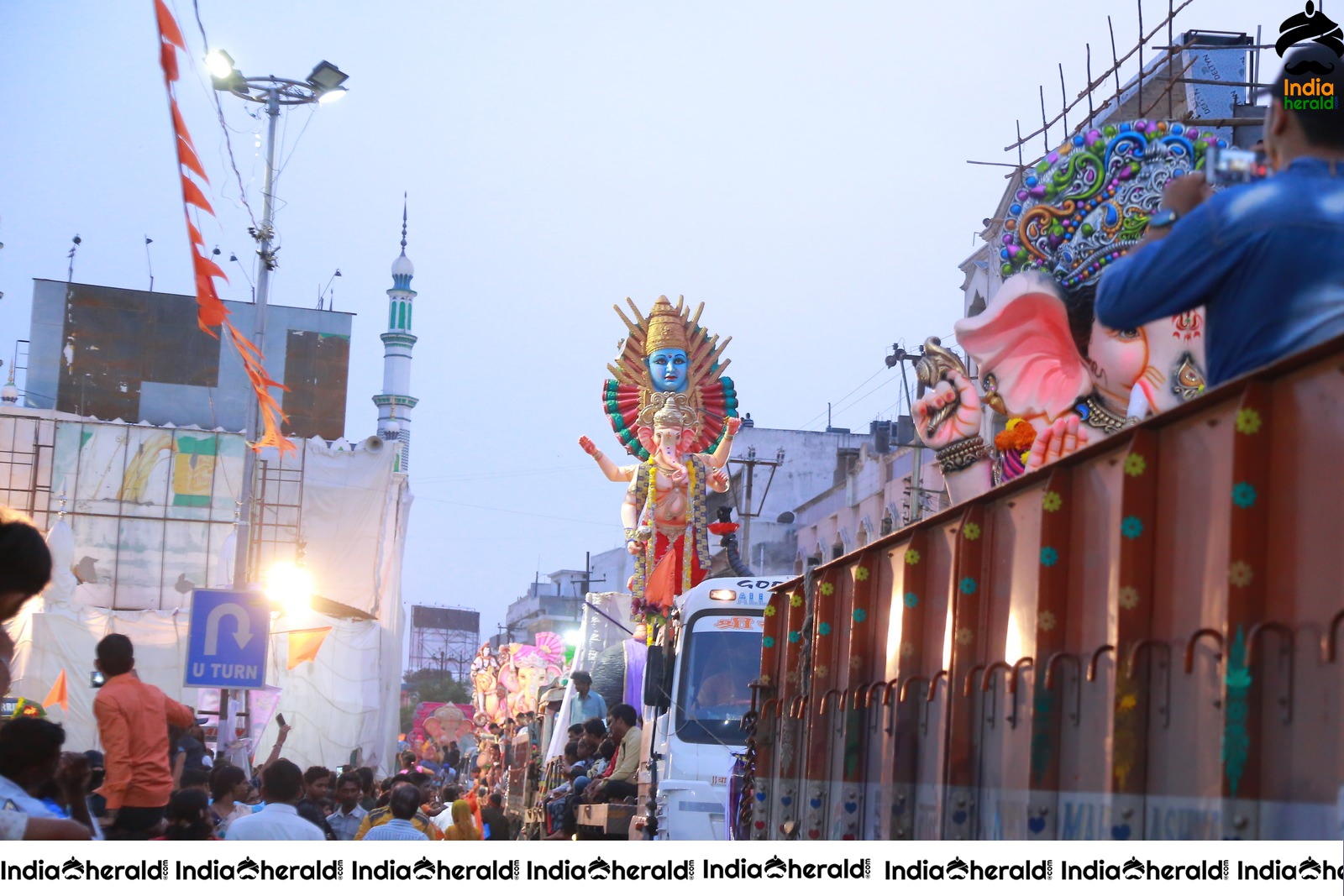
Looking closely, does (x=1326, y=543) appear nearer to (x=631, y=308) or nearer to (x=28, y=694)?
(x=631, y=308)

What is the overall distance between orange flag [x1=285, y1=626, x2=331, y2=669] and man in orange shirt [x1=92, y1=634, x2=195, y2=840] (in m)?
16.0

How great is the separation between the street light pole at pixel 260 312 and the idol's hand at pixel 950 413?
37.9 feet

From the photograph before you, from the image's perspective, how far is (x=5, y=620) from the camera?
374cm

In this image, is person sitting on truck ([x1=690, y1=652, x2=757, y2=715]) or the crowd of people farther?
person sitting on truck ([x1=690, y1=652, x2=757, y2=715])

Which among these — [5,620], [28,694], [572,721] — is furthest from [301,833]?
[28,694]

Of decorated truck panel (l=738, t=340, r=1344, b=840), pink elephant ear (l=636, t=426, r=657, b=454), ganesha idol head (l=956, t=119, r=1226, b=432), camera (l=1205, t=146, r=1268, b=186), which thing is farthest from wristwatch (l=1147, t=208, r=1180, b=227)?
pink elephant ear (l=636, t=426, r=657, b=454)

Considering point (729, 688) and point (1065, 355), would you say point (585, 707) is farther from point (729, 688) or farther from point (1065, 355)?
point (1065, 355)

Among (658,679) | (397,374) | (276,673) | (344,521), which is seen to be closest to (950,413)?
(658,679)

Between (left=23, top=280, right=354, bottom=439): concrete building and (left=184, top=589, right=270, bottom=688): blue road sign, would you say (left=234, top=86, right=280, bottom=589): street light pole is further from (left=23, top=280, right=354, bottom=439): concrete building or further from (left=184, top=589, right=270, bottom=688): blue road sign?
(left=23, top=280, right=354, bottom=439): concrete building

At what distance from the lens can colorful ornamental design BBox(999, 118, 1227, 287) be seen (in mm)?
9102

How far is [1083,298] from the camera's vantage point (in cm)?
929

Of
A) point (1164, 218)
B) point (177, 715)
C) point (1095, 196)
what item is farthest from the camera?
point (1095, 196)

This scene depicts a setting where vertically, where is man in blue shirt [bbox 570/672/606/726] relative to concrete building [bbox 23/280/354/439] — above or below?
below

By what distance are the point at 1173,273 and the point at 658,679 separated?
789 centimetres
